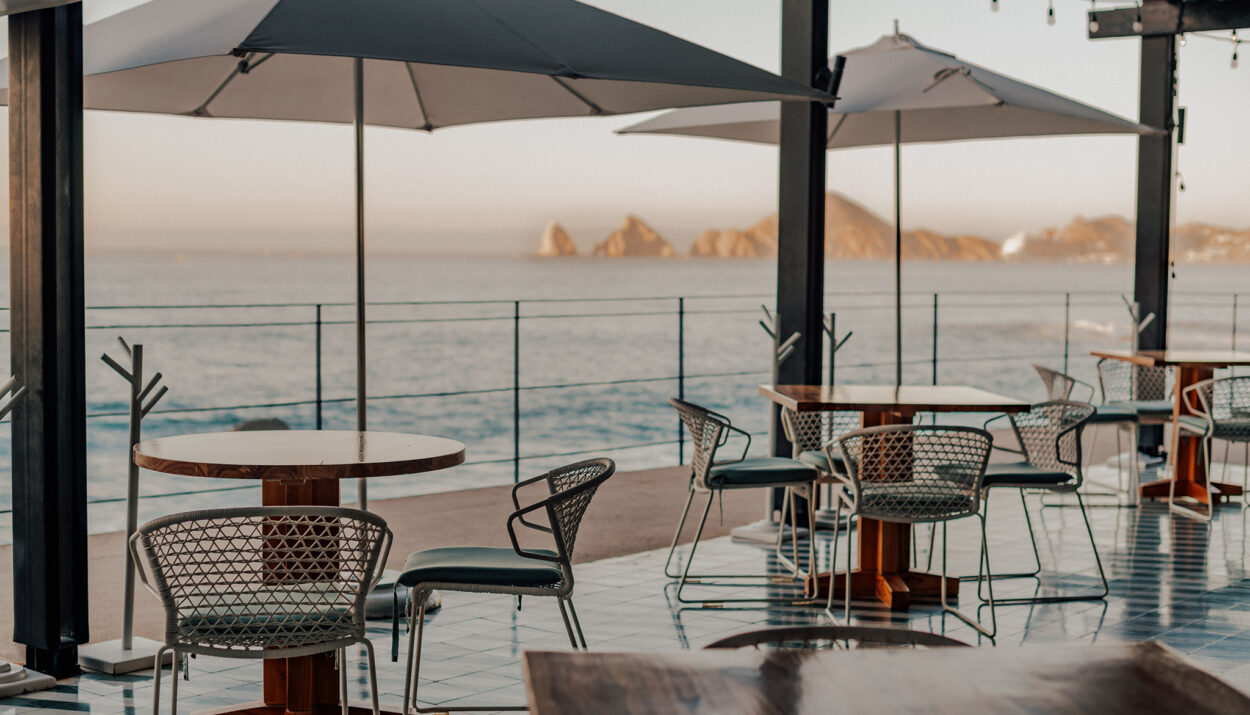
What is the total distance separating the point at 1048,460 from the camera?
5336 millimetres

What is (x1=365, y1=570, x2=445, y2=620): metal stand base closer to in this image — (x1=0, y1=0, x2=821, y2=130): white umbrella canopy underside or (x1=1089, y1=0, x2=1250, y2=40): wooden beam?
(x1=0, y1=0, x2=821, y2=130): white umbrella canopy underside

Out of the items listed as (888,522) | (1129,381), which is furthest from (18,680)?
(1129,381)

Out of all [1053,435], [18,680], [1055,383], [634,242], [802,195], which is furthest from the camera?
[634,242]

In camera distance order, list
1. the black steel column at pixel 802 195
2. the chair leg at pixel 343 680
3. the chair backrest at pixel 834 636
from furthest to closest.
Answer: the black steel column at pixel 802 195, the chair leg at pixel 343 680, the chair backrest at pixel 834 636

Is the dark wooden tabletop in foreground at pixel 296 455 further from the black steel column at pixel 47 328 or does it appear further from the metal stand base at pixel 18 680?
the metal stand base at pixel 18 680

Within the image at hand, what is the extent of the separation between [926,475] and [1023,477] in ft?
1.75

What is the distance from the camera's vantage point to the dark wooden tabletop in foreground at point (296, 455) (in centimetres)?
313

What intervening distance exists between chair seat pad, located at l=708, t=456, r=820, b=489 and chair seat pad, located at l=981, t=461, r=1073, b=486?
67cm

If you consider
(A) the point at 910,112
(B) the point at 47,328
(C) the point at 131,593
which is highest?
(A) the point at 910,112

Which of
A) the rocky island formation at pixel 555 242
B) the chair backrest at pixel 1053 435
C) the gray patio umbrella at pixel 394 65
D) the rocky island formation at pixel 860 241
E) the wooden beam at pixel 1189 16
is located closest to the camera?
the gray patio umbrella at pixel 394 65

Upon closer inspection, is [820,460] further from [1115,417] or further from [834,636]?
[834,636]

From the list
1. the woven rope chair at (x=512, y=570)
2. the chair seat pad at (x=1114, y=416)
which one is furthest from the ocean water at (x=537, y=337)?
the woven rope chair at (x=512, y=570)

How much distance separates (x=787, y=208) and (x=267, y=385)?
21.4 m

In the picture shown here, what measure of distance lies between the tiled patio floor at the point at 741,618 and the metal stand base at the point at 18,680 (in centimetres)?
3
